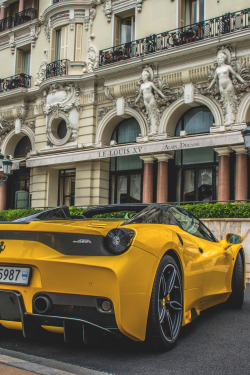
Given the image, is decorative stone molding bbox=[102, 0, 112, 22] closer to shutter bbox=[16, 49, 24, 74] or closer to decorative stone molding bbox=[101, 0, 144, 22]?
decorative stone molding bbox=[101, 0, 144, 22]

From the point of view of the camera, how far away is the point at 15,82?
23.9 m

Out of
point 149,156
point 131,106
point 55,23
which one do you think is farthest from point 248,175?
point 55,23

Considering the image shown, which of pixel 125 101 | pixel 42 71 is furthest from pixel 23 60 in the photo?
pixel 125 101

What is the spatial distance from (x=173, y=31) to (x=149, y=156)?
5.33 metres

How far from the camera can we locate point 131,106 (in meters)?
19.2

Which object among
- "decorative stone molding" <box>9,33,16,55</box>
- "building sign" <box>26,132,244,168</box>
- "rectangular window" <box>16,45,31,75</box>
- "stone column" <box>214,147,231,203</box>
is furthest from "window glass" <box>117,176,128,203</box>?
"decorative stone molding" <box>9,33,16,55</box>

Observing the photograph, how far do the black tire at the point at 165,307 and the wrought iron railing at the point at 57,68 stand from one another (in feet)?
61.9

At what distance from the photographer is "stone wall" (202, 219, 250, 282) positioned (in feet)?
39.0

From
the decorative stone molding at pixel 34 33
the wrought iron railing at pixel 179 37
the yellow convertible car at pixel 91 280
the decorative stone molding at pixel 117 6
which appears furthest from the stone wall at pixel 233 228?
the decorative stone molding at pixel 34 33

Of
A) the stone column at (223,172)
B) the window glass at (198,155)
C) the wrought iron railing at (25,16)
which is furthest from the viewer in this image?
the wrought iron railing at (25,16)

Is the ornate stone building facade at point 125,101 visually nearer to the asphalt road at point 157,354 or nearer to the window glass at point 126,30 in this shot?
the window glass at point 126,30

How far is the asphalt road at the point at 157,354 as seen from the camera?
2994 mm

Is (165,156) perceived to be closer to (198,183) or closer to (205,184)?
(198,183)

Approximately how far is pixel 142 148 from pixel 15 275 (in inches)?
589
